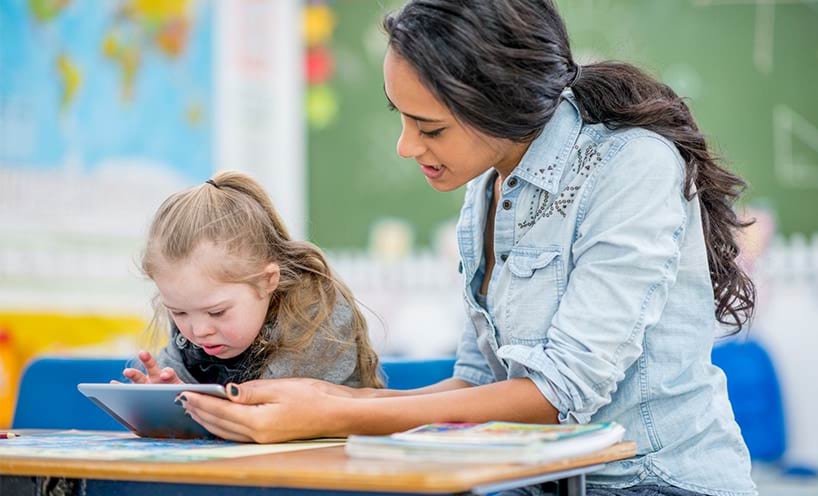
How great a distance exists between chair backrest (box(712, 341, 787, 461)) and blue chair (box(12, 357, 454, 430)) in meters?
2.60

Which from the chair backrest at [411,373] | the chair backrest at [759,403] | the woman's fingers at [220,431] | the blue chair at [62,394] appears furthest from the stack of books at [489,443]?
the chair backrest at [759,403]

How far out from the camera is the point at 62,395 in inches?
98.7

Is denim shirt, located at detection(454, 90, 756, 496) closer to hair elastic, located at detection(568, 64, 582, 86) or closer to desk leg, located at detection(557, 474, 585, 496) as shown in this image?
hair elastic, located at detection(568, 64, 582, 86)

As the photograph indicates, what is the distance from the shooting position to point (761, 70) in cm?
452

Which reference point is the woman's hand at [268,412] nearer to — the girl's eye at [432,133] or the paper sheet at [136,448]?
the paper sheet at [136,448]

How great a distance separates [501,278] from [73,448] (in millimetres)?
657

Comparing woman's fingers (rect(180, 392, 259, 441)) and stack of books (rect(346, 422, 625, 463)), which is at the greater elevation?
stack of books (rect(346, 422, 625, 463))

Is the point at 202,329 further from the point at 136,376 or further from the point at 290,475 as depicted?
the point at 290,475

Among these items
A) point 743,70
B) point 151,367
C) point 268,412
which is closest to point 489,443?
point 268,412

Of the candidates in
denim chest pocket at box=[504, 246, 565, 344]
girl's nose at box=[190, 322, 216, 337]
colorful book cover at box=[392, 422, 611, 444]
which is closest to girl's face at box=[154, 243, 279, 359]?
girl's nose at box=[190, 322, 216, 337]

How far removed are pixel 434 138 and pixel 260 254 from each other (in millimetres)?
397

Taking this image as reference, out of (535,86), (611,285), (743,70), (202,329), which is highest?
(743,70)

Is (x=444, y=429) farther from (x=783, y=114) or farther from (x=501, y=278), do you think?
(x=783, y=114)

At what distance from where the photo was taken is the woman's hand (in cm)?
149
